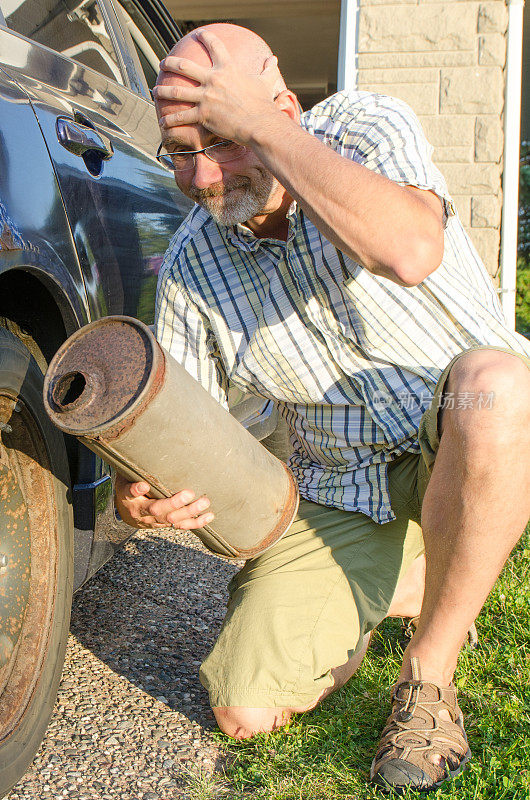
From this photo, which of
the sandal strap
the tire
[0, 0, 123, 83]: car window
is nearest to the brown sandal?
the sandal strap

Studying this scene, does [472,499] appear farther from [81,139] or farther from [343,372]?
[81,139]

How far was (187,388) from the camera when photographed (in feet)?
5.30

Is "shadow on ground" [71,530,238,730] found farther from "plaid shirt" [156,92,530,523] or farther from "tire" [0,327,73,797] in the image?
"plaid shirt" [156,92,530,523]

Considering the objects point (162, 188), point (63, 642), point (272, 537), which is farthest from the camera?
point (162, 188)

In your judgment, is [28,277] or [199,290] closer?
[28,277]

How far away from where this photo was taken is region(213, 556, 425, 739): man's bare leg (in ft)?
6.19

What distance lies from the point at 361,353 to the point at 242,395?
85 cm

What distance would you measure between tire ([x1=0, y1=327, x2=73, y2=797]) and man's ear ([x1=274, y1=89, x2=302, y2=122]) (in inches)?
32.2

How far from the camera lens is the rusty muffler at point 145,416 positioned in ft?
4.93

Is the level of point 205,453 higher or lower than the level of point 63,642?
higher

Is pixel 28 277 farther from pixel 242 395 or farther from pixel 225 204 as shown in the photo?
pixel 242 395

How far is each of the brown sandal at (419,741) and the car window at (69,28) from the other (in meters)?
1.95

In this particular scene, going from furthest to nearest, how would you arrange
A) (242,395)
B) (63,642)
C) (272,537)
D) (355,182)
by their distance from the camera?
(242,395) → (272,537) → (63,642) → (355,182)

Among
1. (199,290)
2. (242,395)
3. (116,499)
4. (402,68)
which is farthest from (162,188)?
(402,68)
